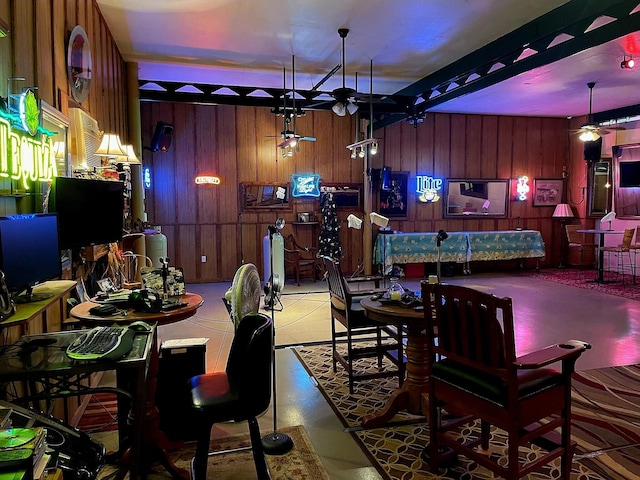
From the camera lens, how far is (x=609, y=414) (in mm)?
3264

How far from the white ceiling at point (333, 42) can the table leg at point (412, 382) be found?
10.8 feet

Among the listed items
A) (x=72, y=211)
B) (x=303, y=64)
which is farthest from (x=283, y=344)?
(x=303, y=64)

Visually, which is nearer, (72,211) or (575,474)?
(575,474)

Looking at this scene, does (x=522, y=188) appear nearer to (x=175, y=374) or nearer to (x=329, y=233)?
(x=329, y=233)

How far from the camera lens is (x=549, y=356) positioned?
226cm

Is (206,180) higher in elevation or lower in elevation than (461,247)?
higher

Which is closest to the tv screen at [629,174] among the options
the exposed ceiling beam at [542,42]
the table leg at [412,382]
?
the exposed ceiling beam at [542,42]

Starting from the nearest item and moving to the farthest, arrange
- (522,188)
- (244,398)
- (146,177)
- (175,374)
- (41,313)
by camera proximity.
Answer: (244,398) < (41,313) < (175,374) < (146,177) < (522,188)

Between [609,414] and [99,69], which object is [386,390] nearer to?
[609,414]

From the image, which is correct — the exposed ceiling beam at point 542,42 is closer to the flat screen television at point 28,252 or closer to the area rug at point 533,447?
the area rug at point 533,447

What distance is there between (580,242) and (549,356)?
923cm

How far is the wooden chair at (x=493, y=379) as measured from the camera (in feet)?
7.05

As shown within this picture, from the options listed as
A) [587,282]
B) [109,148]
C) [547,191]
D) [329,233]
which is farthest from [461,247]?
[109,148]

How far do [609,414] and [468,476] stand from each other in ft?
4.72
